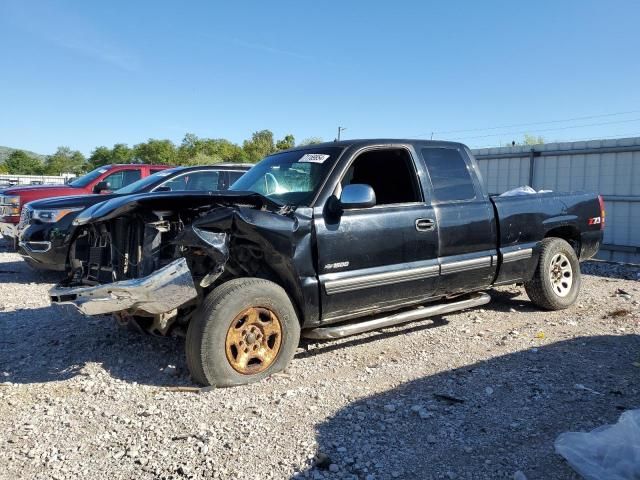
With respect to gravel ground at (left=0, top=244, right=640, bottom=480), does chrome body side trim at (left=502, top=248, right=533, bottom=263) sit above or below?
above

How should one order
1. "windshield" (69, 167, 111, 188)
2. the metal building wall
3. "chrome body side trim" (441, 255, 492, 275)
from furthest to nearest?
the metal building wall < "windshield" (69, 167, 111, 188) < "chrome body side trim" (441, 255, 492, 275)

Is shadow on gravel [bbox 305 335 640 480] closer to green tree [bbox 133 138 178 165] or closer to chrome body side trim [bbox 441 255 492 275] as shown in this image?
chrome body side trim [bbox 441 255 492 275]

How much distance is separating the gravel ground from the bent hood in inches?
31.9

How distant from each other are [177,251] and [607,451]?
119 inches

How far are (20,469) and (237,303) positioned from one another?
1.62m

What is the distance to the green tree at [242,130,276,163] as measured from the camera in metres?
57.9

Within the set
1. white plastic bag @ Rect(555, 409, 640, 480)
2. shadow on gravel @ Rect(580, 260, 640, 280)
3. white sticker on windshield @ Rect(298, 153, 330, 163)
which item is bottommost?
shadow on gravel @ Rect(580, 260, 640, 280)

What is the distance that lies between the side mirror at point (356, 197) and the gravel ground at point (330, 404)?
1.33 m

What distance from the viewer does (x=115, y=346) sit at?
4934 mm

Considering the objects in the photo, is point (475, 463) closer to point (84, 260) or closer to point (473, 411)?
point (473, 411)

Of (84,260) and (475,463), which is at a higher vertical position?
(84,260)

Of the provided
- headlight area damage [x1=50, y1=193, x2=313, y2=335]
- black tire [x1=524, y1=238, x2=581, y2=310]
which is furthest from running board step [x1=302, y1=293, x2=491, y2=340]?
black tire [x1=524, y1=238, x2=581, y2=310]

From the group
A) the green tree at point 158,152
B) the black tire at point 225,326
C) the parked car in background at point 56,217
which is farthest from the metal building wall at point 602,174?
the green tree at point 158,152

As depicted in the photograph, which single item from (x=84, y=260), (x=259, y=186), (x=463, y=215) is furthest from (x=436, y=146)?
(x=84, y=260)
